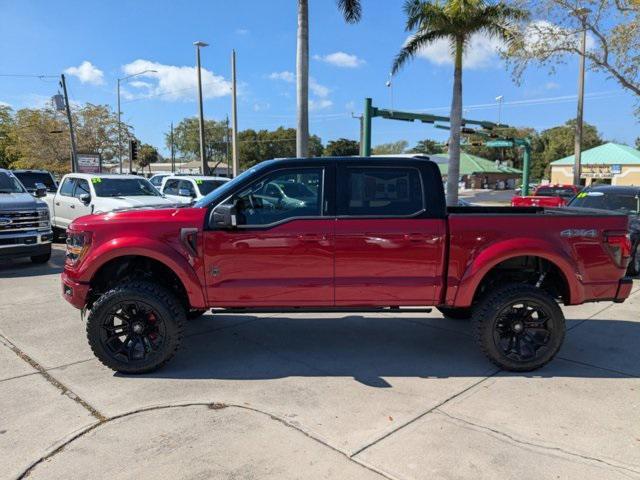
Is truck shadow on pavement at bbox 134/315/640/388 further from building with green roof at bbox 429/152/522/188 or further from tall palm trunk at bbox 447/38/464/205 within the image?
building with green roof at bbox 429/152/522/188

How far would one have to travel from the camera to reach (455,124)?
19469mm

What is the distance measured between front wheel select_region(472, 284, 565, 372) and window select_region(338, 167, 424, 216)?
112 cm

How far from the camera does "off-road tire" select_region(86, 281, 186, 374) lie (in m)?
4.41

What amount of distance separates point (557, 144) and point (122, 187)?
81.8 metres

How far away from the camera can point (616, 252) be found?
4.58 m

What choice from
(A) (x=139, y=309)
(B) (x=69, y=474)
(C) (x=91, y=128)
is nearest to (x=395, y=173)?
(A) (x=139, y=309)

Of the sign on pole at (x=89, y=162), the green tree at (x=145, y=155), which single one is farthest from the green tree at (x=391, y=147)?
the sign on pole at (x=89, y=162)

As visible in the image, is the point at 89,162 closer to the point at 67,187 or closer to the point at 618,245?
the point at 67,187

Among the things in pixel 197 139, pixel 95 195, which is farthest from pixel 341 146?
pixel 95 195

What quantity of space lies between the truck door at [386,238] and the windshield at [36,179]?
555 inches

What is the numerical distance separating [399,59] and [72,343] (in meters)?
17.9

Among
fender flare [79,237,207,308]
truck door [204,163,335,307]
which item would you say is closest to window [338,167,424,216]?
truck door [204,163,335,307]

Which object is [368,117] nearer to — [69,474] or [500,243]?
[500,243]

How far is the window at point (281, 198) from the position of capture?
14.7 feet
